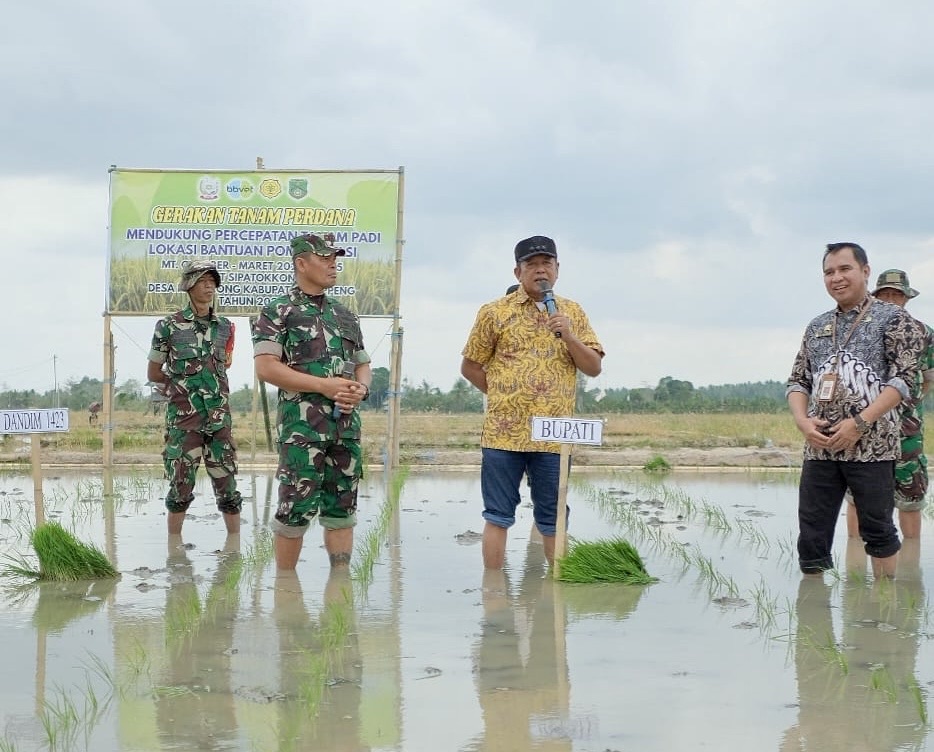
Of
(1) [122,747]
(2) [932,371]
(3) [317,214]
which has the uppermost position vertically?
(3) [317,214]

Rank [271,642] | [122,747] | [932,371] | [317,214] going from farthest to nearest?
[317,214], [932,371], [271,642], [122,747]

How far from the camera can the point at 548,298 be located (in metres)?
5.82

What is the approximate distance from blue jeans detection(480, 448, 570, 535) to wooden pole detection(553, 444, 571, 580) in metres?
0.09

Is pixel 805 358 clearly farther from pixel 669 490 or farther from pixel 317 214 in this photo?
pixel 317 214

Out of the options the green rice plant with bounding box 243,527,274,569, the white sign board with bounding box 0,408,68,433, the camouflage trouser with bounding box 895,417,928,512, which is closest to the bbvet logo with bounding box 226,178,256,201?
the green rice plant with bounding box 243,527,274,569

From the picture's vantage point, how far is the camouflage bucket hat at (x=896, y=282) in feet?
24.0

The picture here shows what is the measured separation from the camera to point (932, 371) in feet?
24.1

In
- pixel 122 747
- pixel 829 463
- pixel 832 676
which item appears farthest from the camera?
pixel 829 463

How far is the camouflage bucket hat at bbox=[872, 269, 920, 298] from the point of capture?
24.0 ft

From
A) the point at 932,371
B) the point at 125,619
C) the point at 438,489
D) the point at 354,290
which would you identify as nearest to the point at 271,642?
the point at 125,619

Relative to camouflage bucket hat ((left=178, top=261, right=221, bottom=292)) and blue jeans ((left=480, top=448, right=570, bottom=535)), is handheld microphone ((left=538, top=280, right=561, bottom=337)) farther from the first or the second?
camouflage bucket hat ((left=178, top=261, right=221, bottom=292))

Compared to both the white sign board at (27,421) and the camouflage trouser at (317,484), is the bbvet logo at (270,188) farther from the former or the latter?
the camouflage trouser at (317,484)

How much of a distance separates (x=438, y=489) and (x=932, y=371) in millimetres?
5076

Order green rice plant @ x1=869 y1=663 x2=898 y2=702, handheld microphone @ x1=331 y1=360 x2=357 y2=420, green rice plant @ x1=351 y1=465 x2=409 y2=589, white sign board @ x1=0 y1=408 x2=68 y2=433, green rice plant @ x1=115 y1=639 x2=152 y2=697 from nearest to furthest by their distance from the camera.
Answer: green rice plant @ x1=869 y1=663 x2=898 y2=702, green rice plant @ x1=115 y1=639 x2=152 y2=697, handheld microphone @ x1=331 y1=360 x2=357 y2=420, green rice plant @ x1=351 y1=465 x2=409 y2=589, white sign board @ x1=0 y1=408 x2=68 y2=433
